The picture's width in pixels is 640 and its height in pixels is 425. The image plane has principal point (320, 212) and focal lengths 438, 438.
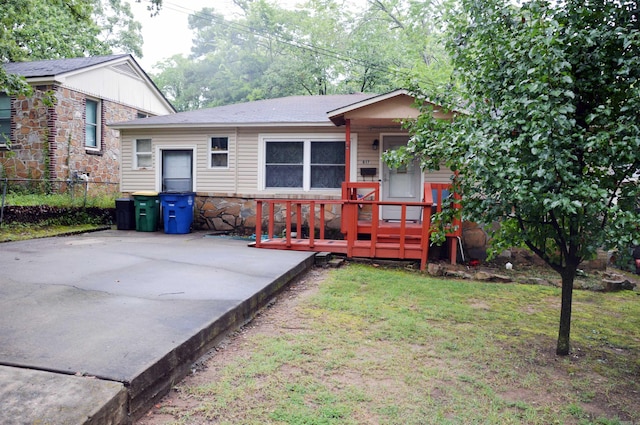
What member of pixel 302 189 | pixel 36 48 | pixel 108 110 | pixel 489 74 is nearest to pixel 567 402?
pixel 489 74

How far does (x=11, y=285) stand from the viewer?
4.41 m

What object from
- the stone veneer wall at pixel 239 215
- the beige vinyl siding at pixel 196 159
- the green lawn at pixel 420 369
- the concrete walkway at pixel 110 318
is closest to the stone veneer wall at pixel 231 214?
the stone veneer wall at pixel 239 215

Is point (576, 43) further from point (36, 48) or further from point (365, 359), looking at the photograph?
point (36, 48)

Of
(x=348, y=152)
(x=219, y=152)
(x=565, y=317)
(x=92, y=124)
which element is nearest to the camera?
(x=565, y=317)

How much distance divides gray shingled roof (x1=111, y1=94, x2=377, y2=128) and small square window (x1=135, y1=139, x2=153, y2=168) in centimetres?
51

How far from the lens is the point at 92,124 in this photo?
14047mm

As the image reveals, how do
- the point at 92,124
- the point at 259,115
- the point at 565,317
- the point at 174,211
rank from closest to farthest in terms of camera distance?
the point at 565,317 → the point at 174,211 → the point at 259,115 → the point at 92,124

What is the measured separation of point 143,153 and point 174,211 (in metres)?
2.33

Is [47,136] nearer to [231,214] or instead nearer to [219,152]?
[219,152]

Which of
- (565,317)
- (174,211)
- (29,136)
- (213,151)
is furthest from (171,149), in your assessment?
(565,317)

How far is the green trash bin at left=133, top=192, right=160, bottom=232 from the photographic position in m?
10.2

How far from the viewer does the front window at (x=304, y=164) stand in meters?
10.4

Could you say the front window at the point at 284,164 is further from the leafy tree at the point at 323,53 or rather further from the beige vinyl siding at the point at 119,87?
the leafy tree at the point at 323,53

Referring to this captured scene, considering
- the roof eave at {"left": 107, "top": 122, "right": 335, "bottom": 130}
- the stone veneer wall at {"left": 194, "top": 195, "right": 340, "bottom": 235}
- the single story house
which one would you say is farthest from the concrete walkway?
the roof eave at {"left": 107, "top": 122, "right": 335, "bottom": 130}
